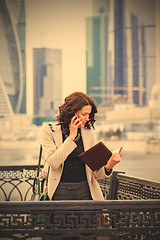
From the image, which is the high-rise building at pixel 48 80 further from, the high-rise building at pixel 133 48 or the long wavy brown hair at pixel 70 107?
the long wavy brown hair at pixel 70 107

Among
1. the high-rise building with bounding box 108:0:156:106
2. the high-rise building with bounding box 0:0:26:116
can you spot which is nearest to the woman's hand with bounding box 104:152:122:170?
the high-rise building with bounding box 0:0:26:116

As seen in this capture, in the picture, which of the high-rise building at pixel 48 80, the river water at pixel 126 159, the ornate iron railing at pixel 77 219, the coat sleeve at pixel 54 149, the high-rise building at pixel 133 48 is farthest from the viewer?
the river water at pixel 126 159

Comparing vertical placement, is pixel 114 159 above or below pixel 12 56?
below

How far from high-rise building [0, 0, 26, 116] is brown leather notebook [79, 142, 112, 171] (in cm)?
625

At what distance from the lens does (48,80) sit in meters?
7.73

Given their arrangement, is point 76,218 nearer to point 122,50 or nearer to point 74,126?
point 74,126

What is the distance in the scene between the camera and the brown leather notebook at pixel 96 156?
1.44 m


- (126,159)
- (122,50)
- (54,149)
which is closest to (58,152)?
(54,149)

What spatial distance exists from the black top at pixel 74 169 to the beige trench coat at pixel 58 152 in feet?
0.08

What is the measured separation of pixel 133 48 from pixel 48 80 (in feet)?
7.53

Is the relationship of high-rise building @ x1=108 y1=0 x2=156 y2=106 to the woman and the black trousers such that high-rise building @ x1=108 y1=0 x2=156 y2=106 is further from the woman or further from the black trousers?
the black trousers

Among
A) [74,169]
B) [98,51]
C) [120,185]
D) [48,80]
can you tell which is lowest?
[120,185]

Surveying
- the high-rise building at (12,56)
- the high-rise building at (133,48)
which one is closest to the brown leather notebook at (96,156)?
the high-rise building at (12,56)

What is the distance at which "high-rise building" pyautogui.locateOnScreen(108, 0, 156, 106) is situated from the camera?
780 centimetres
